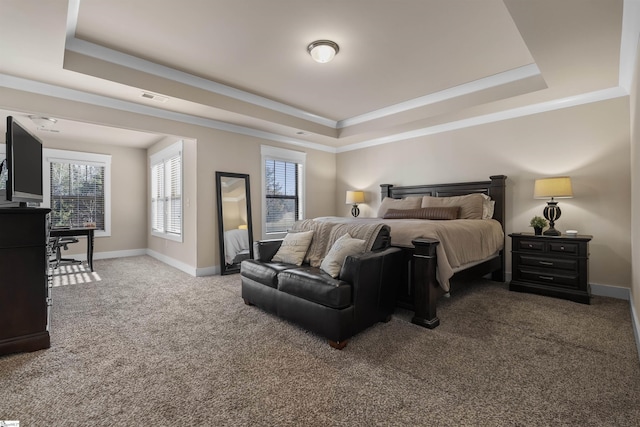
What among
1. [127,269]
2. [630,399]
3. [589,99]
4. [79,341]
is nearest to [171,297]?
[79,341]

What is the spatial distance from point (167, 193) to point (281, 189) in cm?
219

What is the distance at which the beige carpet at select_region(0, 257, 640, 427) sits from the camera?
1.54 metres

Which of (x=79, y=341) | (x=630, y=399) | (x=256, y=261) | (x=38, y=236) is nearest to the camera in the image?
(x=630, y=399)

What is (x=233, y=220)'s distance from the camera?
500cm

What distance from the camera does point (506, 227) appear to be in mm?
4324

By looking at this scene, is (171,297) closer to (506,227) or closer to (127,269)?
(127,269)

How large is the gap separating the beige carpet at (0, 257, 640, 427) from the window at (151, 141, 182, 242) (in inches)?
96.1

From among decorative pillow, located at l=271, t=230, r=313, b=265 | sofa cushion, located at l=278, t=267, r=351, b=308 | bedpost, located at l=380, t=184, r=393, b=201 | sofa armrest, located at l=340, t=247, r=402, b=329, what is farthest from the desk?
bedpost, located at l=380, t=184, r=393, b=201

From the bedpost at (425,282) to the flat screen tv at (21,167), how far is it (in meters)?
3.22

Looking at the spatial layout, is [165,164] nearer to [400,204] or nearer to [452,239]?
[400,204]

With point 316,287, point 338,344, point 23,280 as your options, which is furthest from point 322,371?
point 23,280

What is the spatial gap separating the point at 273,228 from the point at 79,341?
11.6ft

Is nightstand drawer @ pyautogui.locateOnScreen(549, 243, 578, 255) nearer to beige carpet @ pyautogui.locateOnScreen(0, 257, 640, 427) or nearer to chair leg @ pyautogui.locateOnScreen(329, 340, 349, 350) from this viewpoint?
beige carpet @ pyautogui.locateOnScreen(0, 257, 640, 427)

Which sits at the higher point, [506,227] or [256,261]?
[506,227]
